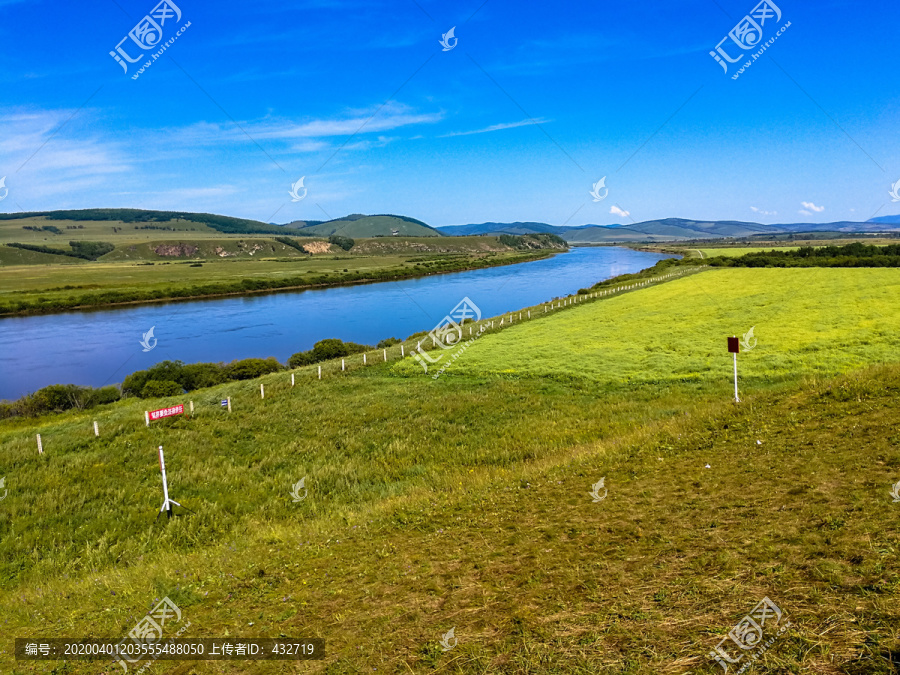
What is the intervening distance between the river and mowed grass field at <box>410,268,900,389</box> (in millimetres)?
23895

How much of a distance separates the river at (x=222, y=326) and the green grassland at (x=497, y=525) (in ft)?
106

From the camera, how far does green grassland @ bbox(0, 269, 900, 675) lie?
5703 mm

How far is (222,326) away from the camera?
67.4 m

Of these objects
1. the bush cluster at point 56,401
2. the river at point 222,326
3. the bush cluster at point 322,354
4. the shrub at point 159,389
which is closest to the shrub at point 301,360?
the bush cluster at point 322,354

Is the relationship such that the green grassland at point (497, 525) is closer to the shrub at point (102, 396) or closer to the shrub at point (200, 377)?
the shrub at point (102, 396)

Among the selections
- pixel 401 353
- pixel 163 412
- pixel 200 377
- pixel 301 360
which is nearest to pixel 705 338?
pixel 401 353

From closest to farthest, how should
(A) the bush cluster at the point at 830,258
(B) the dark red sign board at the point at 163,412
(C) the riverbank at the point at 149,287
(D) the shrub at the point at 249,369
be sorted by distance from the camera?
1. (B) the dark red sign board at the point at 163,412
2. (D) the shrub at the point at 249,369
3. (A) the bush cluster at the point at 830,258
4. (C) the riverbank at the point at 149,287

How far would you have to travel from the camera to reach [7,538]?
11484 millimetres

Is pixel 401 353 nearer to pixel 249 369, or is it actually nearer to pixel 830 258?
pixel 249 369

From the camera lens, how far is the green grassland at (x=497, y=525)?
5703 mm

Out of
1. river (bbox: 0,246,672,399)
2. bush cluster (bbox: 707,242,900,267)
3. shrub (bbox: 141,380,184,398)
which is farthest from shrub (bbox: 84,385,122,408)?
bush cluster (bbox: 707,242,900,267)

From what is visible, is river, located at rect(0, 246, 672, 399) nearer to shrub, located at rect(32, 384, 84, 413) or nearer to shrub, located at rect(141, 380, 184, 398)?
shrub, located at rect(32, 384, 84, 413)

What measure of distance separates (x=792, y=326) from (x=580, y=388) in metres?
16.7

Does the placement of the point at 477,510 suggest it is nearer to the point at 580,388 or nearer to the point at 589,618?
the point at 589,618
